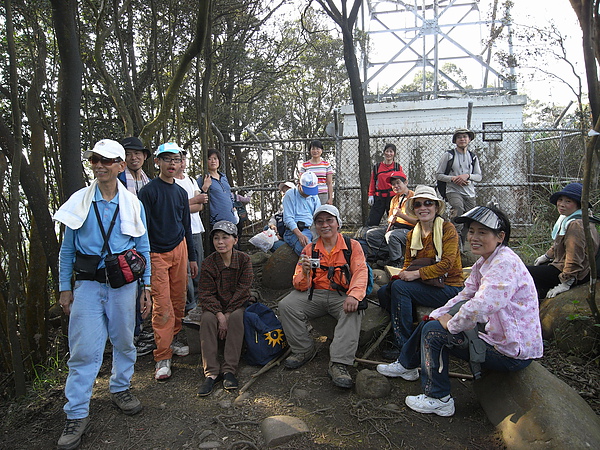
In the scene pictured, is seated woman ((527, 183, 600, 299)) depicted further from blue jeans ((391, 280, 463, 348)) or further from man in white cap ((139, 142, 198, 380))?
man in white cap ((139, 142, 198, 380))

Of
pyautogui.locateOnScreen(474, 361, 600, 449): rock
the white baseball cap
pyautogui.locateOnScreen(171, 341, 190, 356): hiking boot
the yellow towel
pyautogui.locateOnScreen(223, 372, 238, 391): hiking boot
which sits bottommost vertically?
pyautogui.locateOnScreen(223, 372, 238, 391): hiking boot

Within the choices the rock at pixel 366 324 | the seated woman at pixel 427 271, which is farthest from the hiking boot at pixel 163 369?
the seated woman at pixel 427 271

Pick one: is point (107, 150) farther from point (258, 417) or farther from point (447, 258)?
point (447, 258)

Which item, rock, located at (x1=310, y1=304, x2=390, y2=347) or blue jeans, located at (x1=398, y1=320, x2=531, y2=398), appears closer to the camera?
blue jeans, located at (x1=398, y1=320, x2=531, y2=398)

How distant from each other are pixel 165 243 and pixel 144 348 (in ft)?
3.88

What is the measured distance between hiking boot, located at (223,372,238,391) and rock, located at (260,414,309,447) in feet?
1.91

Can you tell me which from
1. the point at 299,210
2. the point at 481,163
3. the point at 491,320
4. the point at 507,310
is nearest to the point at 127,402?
the point at 491,320

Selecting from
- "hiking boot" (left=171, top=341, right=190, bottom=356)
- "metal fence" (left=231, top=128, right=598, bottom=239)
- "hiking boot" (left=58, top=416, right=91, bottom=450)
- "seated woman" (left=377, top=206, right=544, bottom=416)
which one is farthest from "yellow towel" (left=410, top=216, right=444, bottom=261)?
"metal fence" (left=231, top=128, right=598, bottom=239)

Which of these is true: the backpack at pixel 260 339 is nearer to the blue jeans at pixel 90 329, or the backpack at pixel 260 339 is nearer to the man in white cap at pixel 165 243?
the man in white cap at pixel 165 243

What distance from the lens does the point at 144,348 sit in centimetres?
426

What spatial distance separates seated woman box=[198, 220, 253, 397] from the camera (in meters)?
3.71

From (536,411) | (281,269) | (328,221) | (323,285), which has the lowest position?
(536,411)

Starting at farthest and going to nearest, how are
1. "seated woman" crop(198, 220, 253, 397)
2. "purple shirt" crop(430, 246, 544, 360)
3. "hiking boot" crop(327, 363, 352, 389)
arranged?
"seated woman" crop(198, 220, 253, 397)
"hiking boot" crop(327, 363, 352, 389)
"purple shirt" crop(430, 246, 544, 360)

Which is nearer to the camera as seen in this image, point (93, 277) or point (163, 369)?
point (93, 277)
